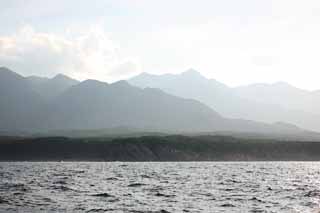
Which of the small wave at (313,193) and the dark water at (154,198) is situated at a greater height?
the small wave at (313,193)

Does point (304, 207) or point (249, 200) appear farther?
Answer: point (249, 200)

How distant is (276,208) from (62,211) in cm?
2169

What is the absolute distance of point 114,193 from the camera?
69188 millimetres

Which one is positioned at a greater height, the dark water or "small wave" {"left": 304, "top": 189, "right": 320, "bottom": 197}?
"small wave" {"left": 304, "top": 189, "right": 320, "bottom": 197}

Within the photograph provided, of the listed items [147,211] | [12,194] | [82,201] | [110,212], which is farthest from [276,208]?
[12,194]

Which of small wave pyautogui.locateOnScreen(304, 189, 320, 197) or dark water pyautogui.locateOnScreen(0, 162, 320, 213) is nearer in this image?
dark water pyautogui.locateOnScreen(0, 162, 320, 213)

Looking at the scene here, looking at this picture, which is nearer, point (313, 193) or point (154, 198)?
point (154, 198)

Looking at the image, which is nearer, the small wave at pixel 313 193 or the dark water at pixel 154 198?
the dark water at pixel 154 198

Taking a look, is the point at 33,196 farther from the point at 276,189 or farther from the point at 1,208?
the point at 276,189

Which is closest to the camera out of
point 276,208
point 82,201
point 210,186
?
point 276,208

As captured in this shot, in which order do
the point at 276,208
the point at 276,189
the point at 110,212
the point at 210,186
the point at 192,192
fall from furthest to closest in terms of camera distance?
1. the point at 210,186
2. the point at 276,189
3. the point at 192,192
4. the point at 276,208
5. the point at 110,212

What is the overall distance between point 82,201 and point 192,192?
17.6 m

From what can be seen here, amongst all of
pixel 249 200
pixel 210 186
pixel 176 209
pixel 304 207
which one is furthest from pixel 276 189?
pixel 176 209

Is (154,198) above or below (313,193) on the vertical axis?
below
